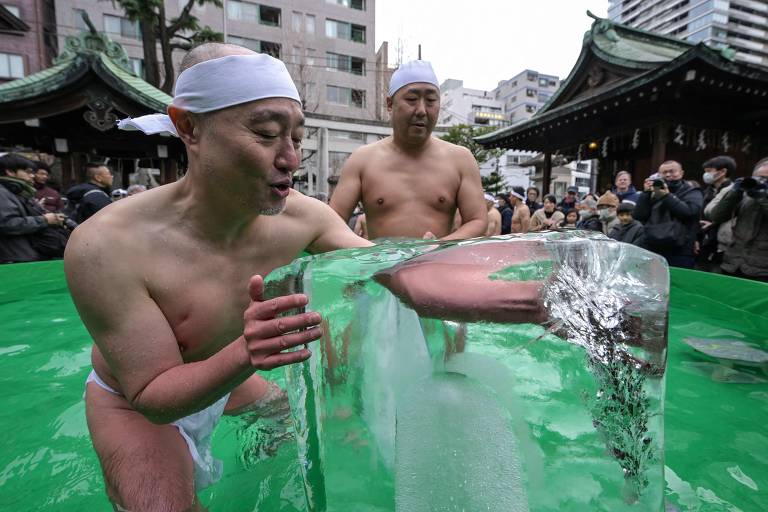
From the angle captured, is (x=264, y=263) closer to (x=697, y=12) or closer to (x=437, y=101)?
(x=437, y=101)

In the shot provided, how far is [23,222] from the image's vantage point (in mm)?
5035

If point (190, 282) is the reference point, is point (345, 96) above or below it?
above

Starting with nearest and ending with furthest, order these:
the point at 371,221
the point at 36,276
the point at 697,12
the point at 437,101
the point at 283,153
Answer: the point at 283,153, the point at 437,101, the point at 371,221, the point at 36,276, the point at 697,12

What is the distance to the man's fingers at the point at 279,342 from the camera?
1.11m

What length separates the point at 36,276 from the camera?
17.8 ft

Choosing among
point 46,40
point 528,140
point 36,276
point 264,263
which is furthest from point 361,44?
point 264,263

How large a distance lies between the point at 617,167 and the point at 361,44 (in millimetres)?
26997

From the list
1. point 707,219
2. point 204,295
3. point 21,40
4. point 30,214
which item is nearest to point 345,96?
point 21,40

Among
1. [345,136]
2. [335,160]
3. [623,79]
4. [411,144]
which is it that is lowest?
[411,144]

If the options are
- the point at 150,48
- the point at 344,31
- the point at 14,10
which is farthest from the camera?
the point at 344,31

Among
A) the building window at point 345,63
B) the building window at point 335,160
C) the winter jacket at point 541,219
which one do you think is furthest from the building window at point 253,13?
the winter jacket at point 541,219

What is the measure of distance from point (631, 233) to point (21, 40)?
95.2ft

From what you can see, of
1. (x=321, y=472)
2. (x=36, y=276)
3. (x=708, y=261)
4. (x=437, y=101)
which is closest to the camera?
(x=321, y=472)

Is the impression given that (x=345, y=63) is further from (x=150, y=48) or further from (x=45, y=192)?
(x=45, y=192)
